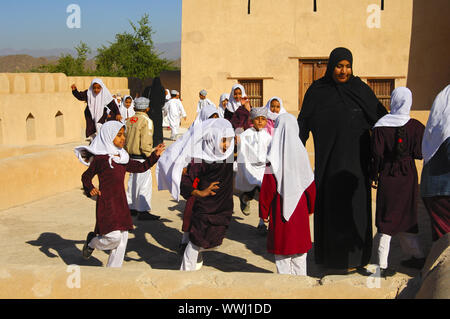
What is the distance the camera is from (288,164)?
4.32 meters

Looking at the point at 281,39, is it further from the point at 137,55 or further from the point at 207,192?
the point at 137,55

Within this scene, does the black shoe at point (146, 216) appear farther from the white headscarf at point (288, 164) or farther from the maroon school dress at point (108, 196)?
the white headscarf at point (288, 164)

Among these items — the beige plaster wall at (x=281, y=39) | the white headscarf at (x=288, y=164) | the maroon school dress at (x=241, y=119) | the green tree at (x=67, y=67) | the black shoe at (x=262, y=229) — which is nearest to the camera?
the white headscarf at (x=288, y=164)

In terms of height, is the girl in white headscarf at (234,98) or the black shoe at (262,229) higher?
the girl in white headscarf at (234,98)

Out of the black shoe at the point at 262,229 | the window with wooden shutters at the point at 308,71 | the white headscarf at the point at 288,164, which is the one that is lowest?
the black shoe at the point at 262,229

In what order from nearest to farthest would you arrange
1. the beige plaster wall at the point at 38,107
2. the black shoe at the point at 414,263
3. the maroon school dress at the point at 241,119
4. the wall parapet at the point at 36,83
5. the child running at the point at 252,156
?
the black shoe at the point at 414,263
the child running at the point at 252,156
the maroon school dress at the point at 241,119
the beige plaster wall at the point at 38,107
the wall parapet at the point at 36,83

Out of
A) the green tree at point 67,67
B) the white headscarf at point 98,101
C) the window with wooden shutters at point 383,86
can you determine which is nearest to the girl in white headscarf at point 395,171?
the white headscarf at point 98,101

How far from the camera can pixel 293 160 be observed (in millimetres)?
4324

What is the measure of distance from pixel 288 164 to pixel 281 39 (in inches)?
522

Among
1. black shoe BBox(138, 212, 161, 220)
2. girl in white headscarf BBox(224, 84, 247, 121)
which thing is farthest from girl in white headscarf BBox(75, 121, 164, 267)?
girl in white headscarf BBox(224, 84, 247, 121)

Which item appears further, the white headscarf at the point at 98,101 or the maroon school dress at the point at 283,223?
the white headscarf at the point at 98,101

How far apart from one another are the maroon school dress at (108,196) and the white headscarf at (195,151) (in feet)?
1.39

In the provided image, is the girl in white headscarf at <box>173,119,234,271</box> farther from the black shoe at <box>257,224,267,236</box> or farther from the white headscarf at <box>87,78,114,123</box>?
the white headscarf at <box>87,78,114,123</box>

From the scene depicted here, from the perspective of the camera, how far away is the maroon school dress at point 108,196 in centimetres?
Answer: 473
